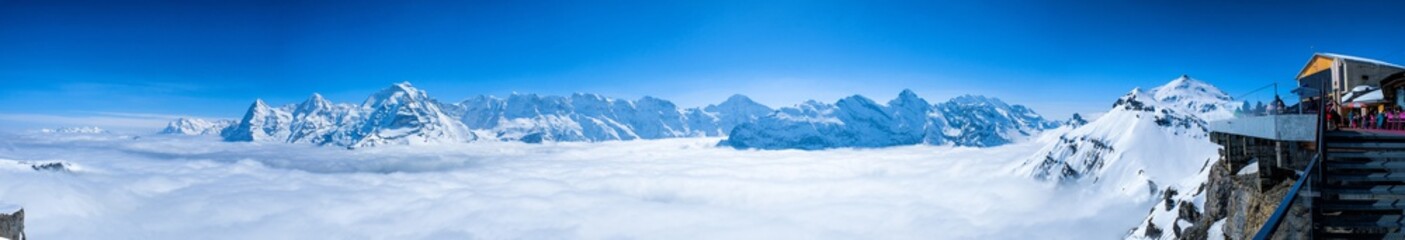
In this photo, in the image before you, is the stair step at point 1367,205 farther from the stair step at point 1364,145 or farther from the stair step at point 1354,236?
the stair step at point 1364,145

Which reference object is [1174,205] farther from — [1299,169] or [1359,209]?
[1359,209]

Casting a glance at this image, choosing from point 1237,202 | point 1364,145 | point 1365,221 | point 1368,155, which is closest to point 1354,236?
point 1365,221

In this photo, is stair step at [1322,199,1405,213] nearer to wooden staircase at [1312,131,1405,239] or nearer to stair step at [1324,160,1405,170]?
wooden staircase at [1312,131,1405,239]

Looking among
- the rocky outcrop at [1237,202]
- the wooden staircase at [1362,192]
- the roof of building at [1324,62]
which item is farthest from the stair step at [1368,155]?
the roof of building at [1324,62]

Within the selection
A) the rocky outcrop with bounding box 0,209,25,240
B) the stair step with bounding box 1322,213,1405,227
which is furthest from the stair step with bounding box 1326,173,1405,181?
the rocky outcrop with bounding box 0,209,25,240

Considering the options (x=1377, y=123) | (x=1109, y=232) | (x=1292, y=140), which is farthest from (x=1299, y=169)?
(x=1109, y=232)
